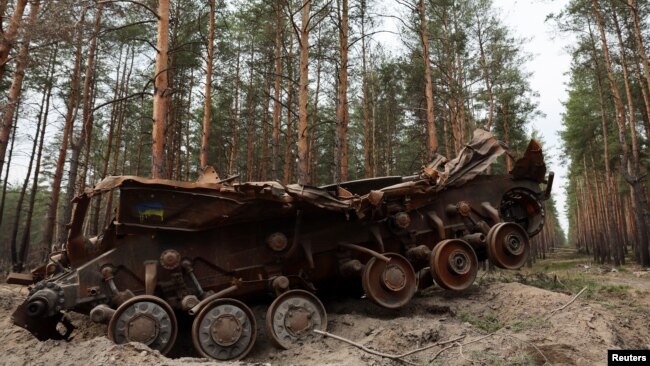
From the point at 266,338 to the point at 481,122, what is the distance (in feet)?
78.0

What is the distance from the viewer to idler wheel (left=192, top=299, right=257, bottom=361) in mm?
4758

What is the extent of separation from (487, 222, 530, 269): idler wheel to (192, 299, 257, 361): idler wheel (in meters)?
3.86

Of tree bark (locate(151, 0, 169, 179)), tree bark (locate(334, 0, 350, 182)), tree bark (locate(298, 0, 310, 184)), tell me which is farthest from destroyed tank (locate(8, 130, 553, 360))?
tree bark (locate(334, 0, 350, 182))

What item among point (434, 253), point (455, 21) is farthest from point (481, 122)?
point (434, 253)

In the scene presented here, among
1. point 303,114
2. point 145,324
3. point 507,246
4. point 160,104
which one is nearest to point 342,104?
point 303,114

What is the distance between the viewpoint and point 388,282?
19.1 feet

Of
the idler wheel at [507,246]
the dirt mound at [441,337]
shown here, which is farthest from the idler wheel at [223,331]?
the idler wheel at [507,246]

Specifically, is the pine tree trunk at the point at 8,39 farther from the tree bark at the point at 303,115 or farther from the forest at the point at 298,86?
the tree bark at the point at 303,115

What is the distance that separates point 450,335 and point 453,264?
5.31ft

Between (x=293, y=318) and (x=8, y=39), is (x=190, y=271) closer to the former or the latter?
(x=293, y=318)

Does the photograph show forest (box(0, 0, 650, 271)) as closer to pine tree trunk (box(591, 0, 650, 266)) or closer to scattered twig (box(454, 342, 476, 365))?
pine tree trunk (box(591, 0, 650, 266))

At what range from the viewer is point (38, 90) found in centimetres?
2009

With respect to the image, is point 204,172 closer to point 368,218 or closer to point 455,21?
point 368,218

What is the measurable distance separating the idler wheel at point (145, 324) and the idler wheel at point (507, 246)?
471cm
